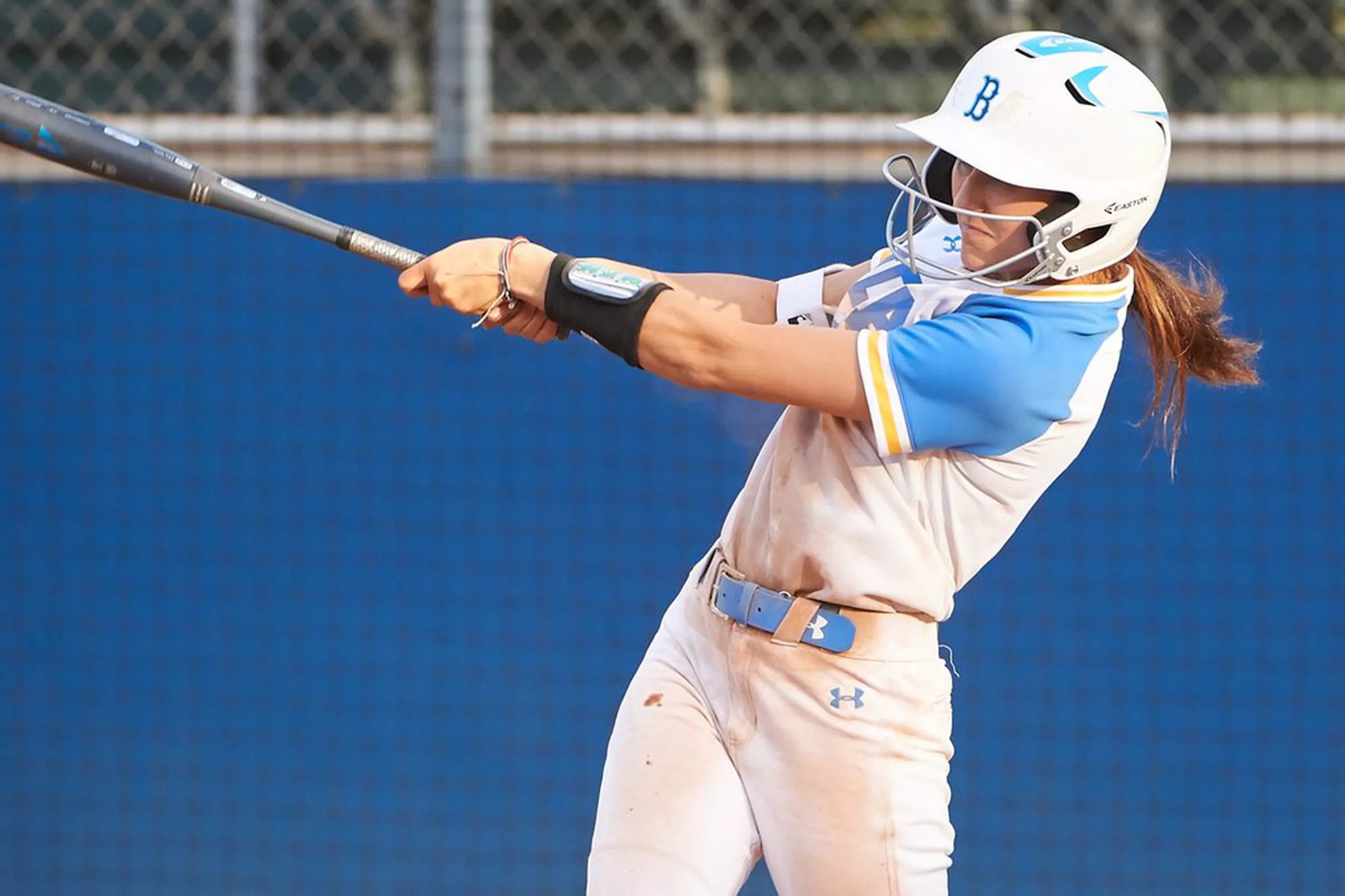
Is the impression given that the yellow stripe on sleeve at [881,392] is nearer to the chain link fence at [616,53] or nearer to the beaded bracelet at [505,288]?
the beaded bracelet at [505,288]

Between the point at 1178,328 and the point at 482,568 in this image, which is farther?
the point at 482,568

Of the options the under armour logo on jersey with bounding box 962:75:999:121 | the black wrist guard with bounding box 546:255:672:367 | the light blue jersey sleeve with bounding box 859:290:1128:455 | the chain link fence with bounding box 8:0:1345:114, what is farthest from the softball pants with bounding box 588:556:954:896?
the chain link fence with bounding box 8:0:1345:114

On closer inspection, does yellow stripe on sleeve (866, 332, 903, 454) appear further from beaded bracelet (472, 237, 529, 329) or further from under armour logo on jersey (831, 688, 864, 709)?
beaded bracelet (472, 237, 529, 329)

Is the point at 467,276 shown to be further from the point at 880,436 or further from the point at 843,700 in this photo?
the point at 843,700

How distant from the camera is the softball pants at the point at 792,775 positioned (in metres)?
2.22

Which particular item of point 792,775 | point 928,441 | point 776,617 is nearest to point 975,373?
point 928,441

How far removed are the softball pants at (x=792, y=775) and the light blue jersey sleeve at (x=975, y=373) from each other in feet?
1.03

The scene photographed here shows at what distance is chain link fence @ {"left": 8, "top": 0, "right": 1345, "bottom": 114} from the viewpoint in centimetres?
401

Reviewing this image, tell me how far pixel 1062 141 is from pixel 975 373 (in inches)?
12.4

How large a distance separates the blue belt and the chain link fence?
2115 millimetres

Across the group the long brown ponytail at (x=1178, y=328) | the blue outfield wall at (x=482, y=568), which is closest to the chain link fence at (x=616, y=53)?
the blue outfield wall at (x=482, y=568)

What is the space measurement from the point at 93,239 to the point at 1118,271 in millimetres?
2648

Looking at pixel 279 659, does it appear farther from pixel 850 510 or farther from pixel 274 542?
pixel 850 510

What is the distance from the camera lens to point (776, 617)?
223 cm
